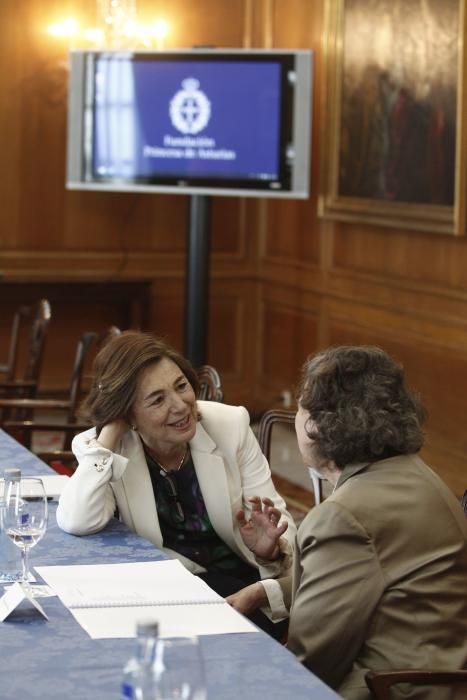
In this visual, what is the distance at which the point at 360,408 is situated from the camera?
2648 millimetres

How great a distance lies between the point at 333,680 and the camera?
2596mm

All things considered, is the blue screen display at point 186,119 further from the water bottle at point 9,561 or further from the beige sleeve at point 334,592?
the beige sleeve at point 334,592

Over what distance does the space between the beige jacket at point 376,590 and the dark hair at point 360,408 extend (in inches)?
3.5

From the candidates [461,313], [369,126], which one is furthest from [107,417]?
[369,126]

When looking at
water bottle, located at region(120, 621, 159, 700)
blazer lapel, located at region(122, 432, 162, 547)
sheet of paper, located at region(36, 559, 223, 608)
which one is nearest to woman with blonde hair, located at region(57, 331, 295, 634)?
blazer lapel, located at region(122, 432, 162, 547)

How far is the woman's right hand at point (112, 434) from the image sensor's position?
3406 millimetres

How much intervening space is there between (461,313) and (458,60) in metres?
1.32

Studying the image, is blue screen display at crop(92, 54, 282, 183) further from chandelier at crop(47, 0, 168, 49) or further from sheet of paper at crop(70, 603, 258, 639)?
sheet of paper at crop(70, 603, 258, 639)

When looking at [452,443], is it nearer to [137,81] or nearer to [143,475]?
[137,81]

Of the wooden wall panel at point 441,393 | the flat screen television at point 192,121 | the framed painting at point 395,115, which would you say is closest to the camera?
the framed painting at point 395,115

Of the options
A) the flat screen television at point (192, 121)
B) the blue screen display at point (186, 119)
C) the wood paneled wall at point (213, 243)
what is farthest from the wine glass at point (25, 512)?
the blue screen display at point (186, 119)

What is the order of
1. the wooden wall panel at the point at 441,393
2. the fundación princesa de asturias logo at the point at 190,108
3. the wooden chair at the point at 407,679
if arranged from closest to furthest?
1. the wooden chair at the point at 407,679
2. the wooden wall panel at the point at 441,393
3. the fundación princesa de asturias logo at the point at 190,108

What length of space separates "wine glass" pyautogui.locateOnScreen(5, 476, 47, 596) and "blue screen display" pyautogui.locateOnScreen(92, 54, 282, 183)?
5645 millimetres

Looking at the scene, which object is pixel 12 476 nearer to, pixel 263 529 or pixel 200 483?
pixel 263 529
